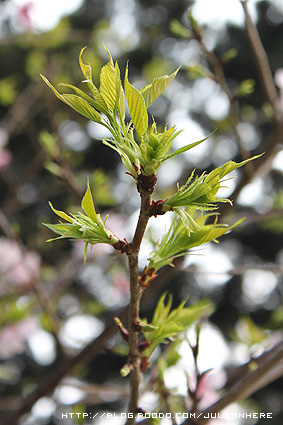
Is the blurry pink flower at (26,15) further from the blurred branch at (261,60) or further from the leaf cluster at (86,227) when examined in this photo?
the leaf cluster at (86,227)

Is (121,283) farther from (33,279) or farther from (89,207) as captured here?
(89,207)

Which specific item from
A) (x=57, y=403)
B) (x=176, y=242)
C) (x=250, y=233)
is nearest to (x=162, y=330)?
(x=176, y=242)

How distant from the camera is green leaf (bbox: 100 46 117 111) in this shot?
328 millimetres

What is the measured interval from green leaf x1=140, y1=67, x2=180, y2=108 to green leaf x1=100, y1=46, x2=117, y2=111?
0.09 feet

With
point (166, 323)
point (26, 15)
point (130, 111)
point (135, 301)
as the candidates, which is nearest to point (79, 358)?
point (166, 323)

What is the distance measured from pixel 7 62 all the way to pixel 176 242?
4.03 m

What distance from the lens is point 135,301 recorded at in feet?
1.28

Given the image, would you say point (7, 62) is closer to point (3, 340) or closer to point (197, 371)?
point (3, 340)

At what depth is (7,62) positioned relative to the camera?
396 cm

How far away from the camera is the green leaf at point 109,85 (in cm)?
33

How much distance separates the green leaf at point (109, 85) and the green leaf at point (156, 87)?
3 cm

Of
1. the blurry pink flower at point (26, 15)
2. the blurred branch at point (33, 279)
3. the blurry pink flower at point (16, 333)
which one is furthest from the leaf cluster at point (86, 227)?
the blurry pink flower at point (26, 15)

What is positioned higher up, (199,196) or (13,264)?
(199,196)

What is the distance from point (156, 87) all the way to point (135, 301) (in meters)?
0.19
